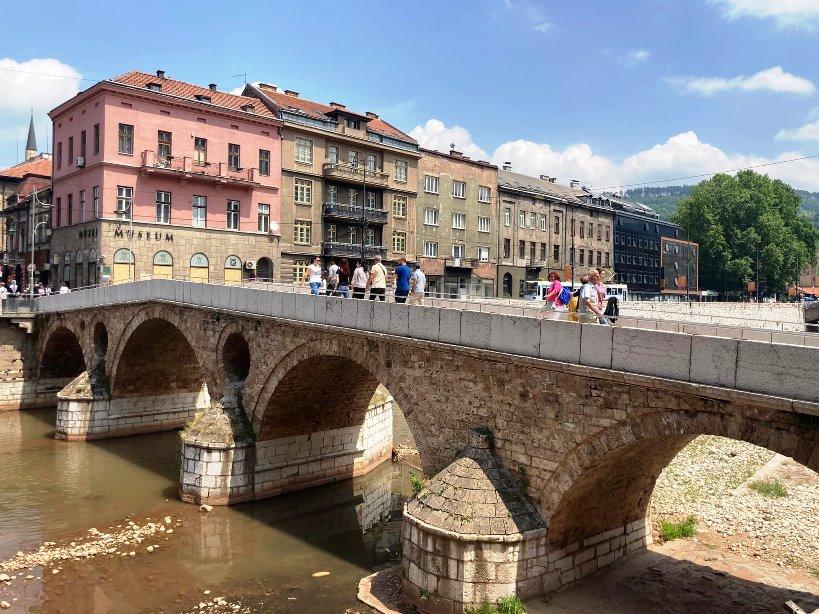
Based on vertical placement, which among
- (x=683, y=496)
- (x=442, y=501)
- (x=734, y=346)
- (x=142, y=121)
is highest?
(x=142, y=121)

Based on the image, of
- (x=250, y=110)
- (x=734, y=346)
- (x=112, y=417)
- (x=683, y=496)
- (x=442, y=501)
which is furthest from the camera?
(x=250, y=110)

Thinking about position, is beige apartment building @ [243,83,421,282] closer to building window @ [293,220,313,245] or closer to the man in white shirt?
building window @ [293,220,313,245]

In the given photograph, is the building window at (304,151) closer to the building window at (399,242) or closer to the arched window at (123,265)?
the building window at (399,242)

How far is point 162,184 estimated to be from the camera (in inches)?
1271

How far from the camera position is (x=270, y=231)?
35.7 meters

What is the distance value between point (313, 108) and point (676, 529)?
32425 millimetres

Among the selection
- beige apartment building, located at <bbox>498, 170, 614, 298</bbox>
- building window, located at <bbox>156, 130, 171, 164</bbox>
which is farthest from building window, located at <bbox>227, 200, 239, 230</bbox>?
beige apartment building, located at <bbox>498, 170, 614, 298</bbox>

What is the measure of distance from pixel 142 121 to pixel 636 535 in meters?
28.5

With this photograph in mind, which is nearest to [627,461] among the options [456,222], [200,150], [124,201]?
[124,201]

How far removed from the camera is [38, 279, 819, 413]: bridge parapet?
8.46m

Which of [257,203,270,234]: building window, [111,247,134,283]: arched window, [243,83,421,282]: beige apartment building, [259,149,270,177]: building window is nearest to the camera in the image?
[111,247,134,283]: arched window

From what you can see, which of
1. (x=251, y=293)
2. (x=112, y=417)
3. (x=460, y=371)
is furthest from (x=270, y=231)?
(x=460, y=371)

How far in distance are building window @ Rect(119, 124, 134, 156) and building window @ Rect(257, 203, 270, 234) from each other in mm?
7136

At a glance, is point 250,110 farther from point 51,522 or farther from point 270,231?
point 51,522
